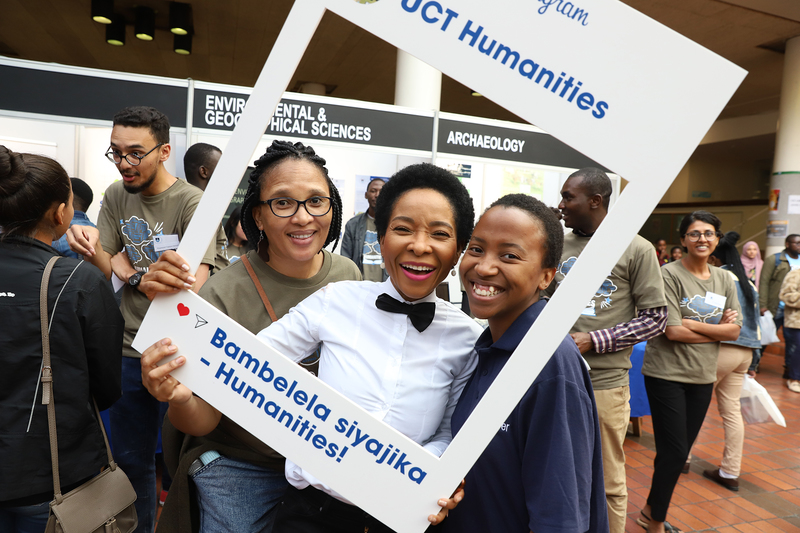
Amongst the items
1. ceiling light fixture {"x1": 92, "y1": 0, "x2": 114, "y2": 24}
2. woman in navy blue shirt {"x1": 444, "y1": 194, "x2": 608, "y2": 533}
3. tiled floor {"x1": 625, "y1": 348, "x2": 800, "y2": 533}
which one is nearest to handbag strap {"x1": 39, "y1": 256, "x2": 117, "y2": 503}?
woman in navy blue shirt {"x1": 444, "y1": 194, "x2": 608, "y2": 533}

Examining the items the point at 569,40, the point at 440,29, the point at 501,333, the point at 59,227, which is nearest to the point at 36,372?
the point at 59,227

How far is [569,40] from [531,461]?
2.66 feet

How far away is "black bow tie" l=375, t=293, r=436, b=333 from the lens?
117 centimetres

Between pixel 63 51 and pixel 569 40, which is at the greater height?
pixel 63 51

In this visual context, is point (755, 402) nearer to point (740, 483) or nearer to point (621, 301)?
point (740, 483)

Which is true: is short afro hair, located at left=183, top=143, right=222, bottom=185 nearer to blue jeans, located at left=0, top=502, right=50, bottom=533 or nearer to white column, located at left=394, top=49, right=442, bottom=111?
A: blue jeans, located at left=0, top=502, right=50, bottom=533

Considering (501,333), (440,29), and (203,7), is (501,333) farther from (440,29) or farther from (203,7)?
(203,7)

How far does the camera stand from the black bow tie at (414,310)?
117 cm

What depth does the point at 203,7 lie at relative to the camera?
7.39 meters

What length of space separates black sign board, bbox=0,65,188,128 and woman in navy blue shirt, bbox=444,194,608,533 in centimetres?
351

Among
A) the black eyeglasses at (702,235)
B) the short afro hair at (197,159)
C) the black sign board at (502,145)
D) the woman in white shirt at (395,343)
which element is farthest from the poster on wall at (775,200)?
the woman in white shirt at (395,343)

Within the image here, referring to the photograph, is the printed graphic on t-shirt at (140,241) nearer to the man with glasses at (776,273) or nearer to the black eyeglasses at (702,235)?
the black eyeglasses at (702,235)

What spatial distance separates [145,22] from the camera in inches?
291

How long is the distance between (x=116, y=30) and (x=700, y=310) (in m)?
8.41
